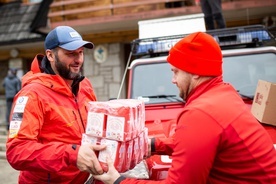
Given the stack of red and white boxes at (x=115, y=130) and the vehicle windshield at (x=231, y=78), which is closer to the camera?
the stack of red and white boxes at (x=115, y=130)

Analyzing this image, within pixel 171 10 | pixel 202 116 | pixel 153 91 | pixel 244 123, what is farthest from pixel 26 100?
pixel 171 10

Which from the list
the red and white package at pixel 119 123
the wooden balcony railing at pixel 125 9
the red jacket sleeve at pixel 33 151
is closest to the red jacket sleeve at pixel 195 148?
the red and white package at pixel 119 123

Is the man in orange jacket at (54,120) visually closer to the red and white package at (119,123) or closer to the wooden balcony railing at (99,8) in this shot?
the red and white package at (119,123)

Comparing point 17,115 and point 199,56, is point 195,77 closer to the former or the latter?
point 199,56

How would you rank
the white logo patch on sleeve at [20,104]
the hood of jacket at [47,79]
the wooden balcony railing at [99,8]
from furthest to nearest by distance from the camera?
the wooden balcony railing at [99,8]
the hood of jacket at [47,79]
the white logo patch on sleeve at [20,104]

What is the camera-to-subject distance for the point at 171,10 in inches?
333

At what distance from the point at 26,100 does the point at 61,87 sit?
0.86 feet

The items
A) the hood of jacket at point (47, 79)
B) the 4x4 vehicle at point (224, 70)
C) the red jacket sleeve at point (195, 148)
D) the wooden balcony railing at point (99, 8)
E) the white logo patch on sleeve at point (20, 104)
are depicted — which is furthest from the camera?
the wooden balcony railing at point (99, 8)

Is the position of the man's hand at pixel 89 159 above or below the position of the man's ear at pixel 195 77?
below

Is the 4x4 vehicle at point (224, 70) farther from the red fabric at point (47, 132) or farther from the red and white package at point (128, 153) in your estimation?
the red and white package at point (128, 153)

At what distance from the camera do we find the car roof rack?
379cm

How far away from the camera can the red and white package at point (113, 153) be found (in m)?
1.75

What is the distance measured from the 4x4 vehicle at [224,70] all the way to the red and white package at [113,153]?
1.54 metres

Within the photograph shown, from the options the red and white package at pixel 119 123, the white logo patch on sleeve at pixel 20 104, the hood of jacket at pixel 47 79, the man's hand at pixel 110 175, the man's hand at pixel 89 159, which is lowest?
the man's hand at pixel 110 175
